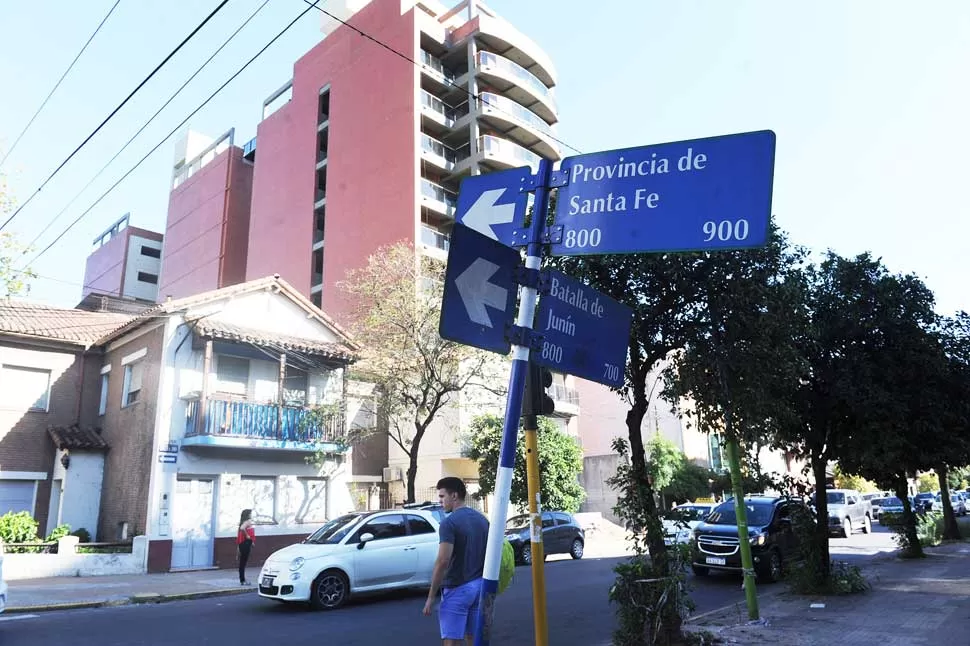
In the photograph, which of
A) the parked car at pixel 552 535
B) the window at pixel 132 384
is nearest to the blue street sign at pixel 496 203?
the parked car at pixel 552 535

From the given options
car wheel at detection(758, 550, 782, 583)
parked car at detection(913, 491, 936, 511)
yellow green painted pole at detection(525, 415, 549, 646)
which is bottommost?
car wheel at detection(758, 550, 782, 583)

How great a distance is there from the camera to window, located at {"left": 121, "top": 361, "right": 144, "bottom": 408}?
69.6 ft

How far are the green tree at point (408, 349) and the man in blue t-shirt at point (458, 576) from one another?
13.6 metres

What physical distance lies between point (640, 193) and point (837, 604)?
951 cm

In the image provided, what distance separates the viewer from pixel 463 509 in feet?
19.2

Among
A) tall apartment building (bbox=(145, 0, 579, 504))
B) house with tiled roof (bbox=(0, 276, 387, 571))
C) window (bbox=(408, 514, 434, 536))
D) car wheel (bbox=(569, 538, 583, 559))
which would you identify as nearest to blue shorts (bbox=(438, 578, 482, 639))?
window (bbox=(408, 514, 434, 536))

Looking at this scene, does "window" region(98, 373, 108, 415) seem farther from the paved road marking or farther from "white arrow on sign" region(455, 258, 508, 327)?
"white arrow on sign" region(455, 258, 508, 327)

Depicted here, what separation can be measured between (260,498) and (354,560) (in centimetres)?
999

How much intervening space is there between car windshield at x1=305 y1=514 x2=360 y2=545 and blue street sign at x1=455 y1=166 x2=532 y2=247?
9.11 metres

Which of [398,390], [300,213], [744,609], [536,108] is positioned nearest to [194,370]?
[398,390]

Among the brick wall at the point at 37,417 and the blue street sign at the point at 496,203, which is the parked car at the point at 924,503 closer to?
the blue street sign at the point at 496,203

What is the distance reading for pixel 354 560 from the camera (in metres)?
12.2

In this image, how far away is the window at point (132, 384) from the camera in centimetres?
2121

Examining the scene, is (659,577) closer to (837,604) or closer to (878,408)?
(837,604)
